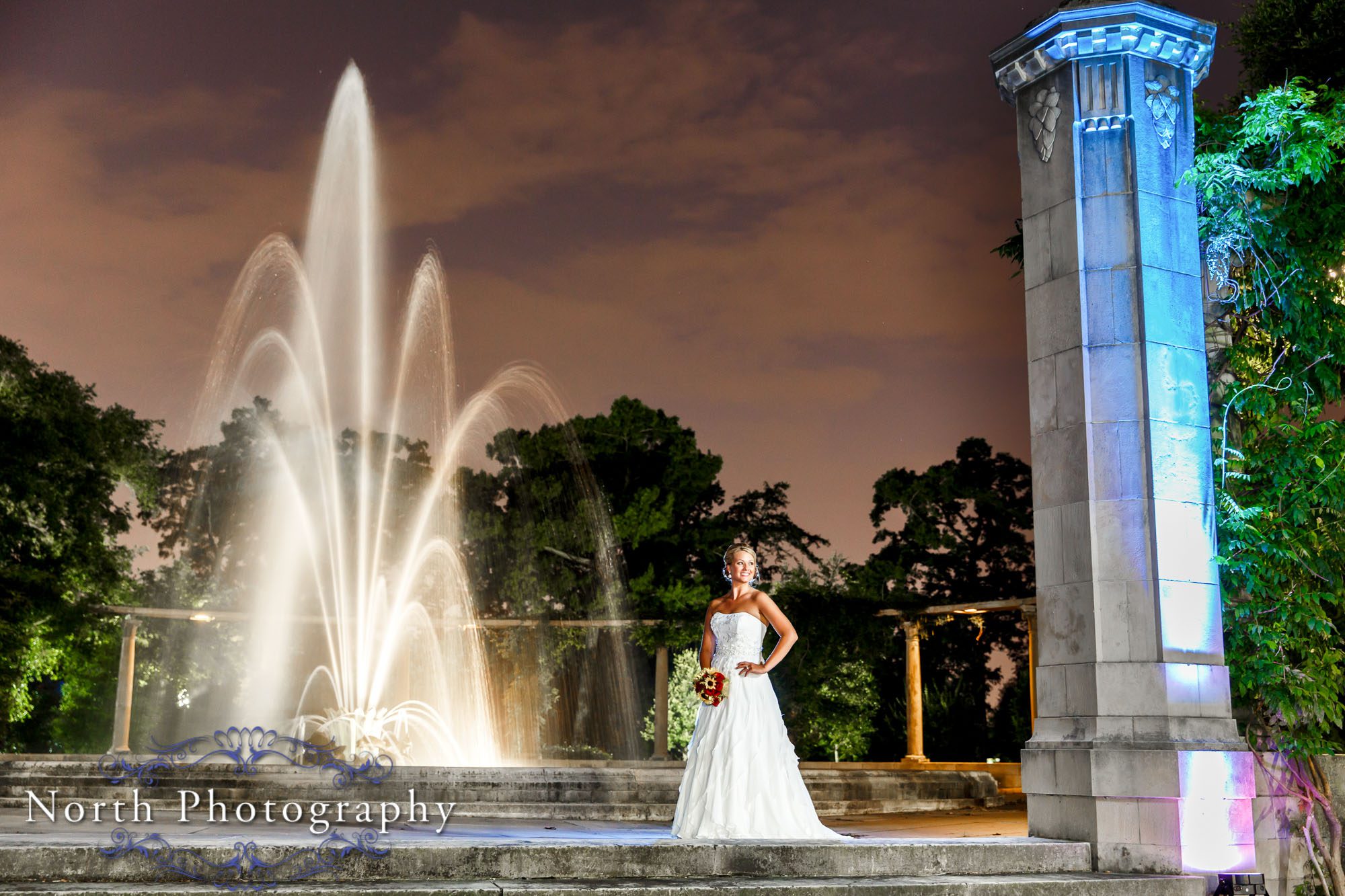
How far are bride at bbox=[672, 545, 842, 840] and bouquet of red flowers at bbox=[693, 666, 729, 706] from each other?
44 mm

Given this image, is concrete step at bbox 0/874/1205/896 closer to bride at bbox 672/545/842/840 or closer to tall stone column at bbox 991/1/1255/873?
tall stone column at bbox 991/1/1255/873

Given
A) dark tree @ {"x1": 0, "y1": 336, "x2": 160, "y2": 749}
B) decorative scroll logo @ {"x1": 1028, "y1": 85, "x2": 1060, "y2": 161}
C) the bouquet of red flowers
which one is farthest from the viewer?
dark tree @ {"x1": 0, "y1": 336, "x2": 160, "y2": 749}

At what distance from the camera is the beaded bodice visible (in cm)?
1002

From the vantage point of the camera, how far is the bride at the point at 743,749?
9.42m

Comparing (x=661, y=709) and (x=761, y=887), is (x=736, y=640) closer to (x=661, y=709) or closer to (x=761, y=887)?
(x=761, y=887)

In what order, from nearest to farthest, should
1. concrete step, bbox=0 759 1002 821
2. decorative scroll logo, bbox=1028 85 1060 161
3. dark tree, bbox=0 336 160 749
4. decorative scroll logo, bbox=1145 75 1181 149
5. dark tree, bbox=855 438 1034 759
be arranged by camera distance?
decorative scroll logo, bbox=1145 75 1181 149 → decorative scroll logo, bbox=1028 85 1060 161 → concrete step, bbox=0 759 1002 821 → dark tree, bbox=0 336 160 749 → dark tree, bbox=855 438 1034 759

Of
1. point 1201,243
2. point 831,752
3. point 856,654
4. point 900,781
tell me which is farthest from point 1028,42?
point 831,752

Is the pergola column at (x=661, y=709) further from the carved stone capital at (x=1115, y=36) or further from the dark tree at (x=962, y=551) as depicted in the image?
the carved stone capital at (x=1115, y=36)

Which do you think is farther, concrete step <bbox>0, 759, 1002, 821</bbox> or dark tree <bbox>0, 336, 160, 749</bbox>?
dark tree <bbox>0, 336, 160, 749</bbox>

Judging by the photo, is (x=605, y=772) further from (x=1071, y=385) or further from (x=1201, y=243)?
(x=1201, y=243)

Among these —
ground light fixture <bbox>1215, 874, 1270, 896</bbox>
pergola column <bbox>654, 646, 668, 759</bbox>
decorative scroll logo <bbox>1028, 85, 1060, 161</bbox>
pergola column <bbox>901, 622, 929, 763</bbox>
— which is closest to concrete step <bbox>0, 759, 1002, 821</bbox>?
ground light fixture <bbox>1215, 874, 1270, 896</bbox>

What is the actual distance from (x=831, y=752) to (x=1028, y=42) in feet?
87.8

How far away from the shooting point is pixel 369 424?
22766 mm

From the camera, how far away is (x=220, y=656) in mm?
39562
